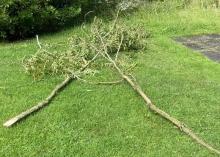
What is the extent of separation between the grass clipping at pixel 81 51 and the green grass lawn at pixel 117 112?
22 cm

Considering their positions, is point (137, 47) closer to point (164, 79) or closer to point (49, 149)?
point (164, 79)

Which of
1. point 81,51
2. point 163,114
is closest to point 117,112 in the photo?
point 163,114

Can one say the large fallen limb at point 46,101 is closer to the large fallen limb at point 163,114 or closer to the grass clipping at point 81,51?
the grass clipping at point 81,51

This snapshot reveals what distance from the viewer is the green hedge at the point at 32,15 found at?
1014 centimetres

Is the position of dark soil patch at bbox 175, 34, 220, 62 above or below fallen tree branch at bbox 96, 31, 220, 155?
below

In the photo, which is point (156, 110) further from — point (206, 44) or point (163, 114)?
point (206, 44)

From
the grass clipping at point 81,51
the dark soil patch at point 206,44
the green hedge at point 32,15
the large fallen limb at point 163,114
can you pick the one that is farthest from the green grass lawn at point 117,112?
the green hedge at point 32,15

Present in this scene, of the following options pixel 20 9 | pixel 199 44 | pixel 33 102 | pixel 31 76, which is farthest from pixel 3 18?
pixel 199 44

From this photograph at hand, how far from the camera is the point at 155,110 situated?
705 centimetres

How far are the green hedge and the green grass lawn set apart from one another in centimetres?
73

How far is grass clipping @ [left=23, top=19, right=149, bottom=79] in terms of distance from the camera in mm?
8281

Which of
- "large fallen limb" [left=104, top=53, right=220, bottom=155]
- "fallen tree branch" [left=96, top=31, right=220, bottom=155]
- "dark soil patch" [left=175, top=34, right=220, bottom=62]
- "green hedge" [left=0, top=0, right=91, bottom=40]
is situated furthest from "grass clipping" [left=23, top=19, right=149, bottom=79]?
"green hedge" [left=0, top=0, right=91, bottom=40]

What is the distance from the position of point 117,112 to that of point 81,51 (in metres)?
2.01

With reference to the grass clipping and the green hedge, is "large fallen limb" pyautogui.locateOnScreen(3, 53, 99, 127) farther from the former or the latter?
the green hedge
